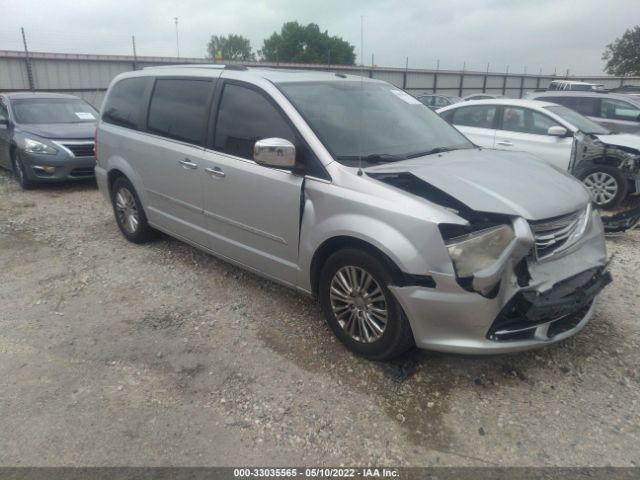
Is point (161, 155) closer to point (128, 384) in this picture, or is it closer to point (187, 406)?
point (128, 384)

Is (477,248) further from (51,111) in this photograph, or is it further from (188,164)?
(51,111)

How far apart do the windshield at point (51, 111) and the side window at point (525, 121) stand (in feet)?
24.4

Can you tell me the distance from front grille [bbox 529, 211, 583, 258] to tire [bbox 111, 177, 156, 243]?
3883 millimetres

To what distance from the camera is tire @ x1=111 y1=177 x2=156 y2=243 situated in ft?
17.1

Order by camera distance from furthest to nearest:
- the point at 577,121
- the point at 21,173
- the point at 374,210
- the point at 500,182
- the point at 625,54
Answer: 1. the point at 625,54
2. the point at 21,173
3. the point at 577,121
4. the point at 500,182
5. the point at 374,210

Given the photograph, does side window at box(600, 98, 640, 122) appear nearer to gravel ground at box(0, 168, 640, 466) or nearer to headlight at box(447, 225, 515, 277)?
gravel ground at box(0, 168, 640, 466)

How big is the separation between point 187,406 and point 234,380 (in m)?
0.34

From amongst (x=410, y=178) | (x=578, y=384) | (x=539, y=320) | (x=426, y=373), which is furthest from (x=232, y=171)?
(x=578, y=384)

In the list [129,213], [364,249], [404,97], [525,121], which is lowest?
[129,213]

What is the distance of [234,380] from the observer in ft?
10.1

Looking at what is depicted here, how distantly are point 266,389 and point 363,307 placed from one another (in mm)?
792

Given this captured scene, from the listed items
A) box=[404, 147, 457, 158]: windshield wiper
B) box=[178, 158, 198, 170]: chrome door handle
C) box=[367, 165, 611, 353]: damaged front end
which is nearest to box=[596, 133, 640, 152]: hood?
box=[404, 147, 457, 158]: windshield wiper

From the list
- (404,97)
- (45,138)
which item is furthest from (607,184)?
(45,138)

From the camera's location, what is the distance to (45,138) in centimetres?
796
